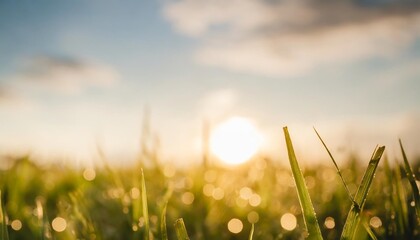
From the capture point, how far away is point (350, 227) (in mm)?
1073

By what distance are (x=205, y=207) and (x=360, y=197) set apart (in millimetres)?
1262

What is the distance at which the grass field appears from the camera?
118cm

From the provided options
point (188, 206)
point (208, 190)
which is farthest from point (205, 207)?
point (208, 190)

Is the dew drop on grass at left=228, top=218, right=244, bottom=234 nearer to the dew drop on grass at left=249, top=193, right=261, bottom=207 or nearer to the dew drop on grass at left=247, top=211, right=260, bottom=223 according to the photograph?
the dew drop on grass at left=247, top=211, right=260, bottom=223

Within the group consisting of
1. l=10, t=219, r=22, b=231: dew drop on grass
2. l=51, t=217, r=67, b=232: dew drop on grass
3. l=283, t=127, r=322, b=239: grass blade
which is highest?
l=283, t=127, r=322, b=239: grass blade

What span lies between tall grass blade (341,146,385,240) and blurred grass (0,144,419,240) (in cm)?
40

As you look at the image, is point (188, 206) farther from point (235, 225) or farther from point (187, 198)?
point (235, 225)

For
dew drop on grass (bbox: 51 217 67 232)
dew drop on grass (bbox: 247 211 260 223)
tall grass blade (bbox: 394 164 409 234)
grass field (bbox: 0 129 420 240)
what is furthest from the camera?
dew drop on grass (bbox: 247 211 260 223)

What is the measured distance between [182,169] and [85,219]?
3384mm

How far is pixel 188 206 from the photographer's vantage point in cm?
223

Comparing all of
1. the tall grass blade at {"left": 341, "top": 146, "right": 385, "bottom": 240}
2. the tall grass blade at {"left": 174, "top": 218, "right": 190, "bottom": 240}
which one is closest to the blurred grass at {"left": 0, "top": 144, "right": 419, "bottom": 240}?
the tall grass blade at {"left": 174, "top": 218, "right": 190, "bottom": 240}

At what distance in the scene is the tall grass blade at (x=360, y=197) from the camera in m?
1.01

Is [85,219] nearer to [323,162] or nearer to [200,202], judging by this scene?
[200,202]

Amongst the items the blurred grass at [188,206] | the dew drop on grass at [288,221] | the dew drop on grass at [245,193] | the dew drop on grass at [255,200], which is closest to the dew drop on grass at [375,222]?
the blurred grass at [188,206]
